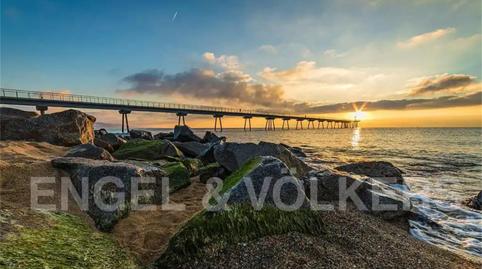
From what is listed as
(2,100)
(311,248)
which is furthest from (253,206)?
(2,100)

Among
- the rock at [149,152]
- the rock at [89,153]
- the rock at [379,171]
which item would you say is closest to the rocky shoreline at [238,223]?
the rock at [89,153]

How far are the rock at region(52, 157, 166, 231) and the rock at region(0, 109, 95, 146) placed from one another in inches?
355

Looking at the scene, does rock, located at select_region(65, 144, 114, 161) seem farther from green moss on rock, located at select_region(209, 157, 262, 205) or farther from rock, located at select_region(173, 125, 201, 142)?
rock, located at select_region(173, 125, 201, 142)

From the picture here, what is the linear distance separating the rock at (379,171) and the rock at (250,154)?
3.85m

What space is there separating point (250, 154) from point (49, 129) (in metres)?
10.7

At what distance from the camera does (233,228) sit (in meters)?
4.67

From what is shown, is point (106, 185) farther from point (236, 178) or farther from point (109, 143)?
point (109, 143)

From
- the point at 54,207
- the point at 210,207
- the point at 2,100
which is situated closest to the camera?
Answer: the point at 210,207

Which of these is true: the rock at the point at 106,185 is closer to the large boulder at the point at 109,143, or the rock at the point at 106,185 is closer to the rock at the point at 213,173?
the rock at the point at 213,173

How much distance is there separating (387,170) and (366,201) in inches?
269

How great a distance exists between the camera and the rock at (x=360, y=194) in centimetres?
736

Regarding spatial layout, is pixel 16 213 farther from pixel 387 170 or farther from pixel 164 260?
pixel 387 170

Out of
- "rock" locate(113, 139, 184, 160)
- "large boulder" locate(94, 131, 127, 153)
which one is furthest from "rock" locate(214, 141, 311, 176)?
"large boulder" locate(94, 131, 127, 153)

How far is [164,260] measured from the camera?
4262mm
